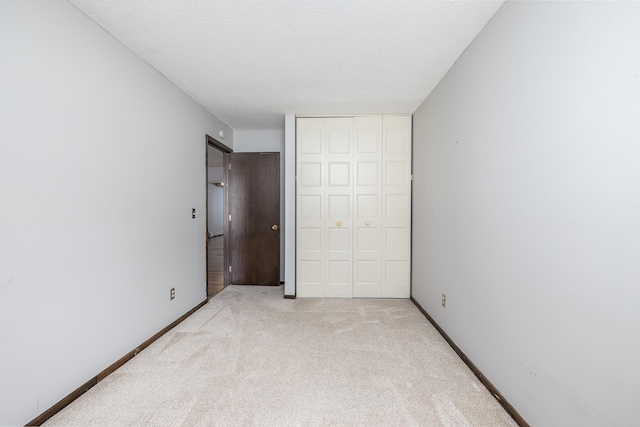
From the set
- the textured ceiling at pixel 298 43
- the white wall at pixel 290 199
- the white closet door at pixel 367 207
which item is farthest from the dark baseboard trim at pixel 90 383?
the textured ceiling at pixel 298 43

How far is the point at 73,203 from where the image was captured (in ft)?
5.72

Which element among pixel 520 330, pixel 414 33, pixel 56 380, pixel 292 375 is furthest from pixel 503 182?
pixel 56 380

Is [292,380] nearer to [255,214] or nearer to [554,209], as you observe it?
[554,209]

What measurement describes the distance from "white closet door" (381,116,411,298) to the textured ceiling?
0.56 meters

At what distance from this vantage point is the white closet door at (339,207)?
12.3 ft

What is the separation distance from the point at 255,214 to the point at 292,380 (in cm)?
289

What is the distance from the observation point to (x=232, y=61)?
2404 mm

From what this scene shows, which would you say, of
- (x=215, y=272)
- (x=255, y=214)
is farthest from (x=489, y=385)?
(x=215, y=272)

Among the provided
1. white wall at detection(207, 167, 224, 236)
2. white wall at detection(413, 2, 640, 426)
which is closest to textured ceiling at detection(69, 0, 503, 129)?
white wall at detection(413, 2, 640, 426)

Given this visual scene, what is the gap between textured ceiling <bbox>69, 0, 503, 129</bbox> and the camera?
5.79ft

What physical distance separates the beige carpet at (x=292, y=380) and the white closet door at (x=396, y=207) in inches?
32.3

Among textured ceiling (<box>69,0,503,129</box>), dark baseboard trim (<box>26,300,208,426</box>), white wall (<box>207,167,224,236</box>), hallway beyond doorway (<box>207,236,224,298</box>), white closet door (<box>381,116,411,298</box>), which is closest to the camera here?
dark baseboard trim (<box>26,300,208,426</box>)

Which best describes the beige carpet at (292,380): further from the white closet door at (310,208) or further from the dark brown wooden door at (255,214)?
the dark brown wooden door at (255,214)

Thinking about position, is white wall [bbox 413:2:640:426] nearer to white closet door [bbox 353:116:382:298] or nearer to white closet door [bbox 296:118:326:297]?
white closet door [bbox 353:116:382:298]
